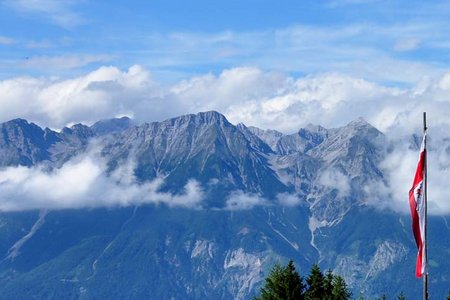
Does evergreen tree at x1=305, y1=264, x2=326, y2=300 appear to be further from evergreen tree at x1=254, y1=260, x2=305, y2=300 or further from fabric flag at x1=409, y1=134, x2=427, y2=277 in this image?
fabric flag at x1=409, y1=134, x2=427, y2=277

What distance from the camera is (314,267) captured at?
276ft

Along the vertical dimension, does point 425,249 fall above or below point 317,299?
above

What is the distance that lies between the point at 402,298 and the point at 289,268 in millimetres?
52209

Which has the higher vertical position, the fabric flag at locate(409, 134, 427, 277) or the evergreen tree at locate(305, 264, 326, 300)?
the fabric flag at locate(409, 134, 427, 277)

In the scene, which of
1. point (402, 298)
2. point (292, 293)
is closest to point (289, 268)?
point (292, 293)

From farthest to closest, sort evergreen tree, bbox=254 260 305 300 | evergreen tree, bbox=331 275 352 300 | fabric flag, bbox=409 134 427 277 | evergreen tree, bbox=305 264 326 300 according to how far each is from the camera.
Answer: evergreen tree, bbox=305 264 326 300
evergreen tree, bbox=254 260 305 300
evergreen tree, bbox=331 275 352 300
fabric flag, bbox=409 134 427 277

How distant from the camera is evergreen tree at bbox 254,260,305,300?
259ft

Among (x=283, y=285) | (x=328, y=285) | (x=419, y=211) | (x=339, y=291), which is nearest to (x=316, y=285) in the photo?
(x=328, y=285)

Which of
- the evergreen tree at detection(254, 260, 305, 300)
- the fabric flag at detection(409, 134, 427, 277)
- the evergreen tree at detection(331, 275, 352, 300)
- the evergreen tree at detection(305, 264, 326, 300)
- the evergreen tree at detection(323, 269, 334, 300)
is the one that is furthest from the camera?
the evergreen tree at detection(305, 264, 326, 300)

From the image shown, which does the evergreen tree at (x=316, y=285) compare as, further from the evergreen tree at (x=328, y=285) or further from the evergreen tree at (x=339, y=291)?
the evergreen tree at (x=339, y=291)

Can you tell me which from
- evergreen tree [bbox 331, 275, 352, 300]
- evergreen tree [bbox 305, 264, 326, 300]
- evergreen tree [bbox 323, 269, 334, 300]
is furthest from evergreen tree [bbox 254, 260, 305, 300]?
evergreen tree [bbox 331, 275, 352, 300]

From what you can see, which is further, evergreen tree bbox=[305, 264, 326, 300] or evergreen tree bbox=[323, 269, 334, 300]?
evergreen tree bbox=[305, 264, 326, 300]

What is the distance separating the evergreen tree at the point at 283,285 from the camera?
7894 cm

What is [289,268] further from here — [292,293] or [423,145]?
[423,145]
